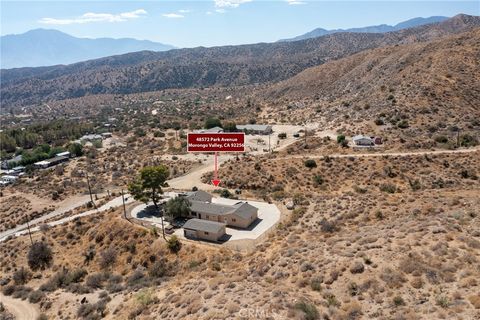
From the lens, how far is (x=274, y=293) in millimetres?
18641

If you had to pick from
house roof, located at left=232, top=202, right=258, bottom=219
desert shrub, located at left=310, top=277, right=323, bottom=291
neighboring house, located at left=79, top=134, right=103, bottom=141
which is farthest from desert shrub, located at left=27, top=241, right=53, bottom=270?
neighboring house, located at left=79, top=134, right=103, bottom=141

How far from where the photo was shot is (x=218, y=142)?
41.4 meters

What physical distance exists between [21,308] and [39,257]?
350 inches

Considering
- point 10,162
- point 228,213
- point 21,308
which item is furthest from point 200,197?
point 10,162

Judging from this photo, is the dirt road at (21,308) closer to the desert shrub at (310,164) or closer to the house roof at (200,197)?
the house roof at (200,197)

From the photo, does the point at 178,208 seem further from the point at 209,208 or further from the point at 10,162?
the point at 10,162

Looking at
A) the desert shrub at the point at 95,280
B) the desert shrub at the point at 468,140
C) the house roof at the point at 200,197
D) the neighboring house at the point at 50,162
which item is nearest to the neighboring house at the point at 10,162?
the neighboring house at the point at 50,162

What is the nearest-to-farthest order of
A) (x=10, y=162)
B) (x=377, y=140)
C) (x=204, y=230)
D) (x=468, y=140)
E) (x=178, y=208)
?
(x=204, y=230)
(x=178, y=208)
(x=468, y=140)
(x=377, y=140)
(x=10, y=162)

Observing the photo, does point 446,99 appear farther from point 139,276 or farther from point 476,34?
point 139,276

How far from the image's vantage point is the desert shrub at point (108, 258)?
33.8 meters

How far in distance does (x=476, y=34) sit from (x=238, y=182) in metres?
81.7

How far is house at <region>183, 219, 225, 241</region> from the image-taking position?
33.2 meters

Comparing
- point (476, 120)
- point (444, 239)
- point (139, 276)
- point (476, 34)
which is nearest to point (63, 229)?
point (139, 276)

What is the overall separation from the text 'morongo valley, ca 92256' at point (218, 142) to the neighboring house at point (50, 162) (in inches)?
2143
